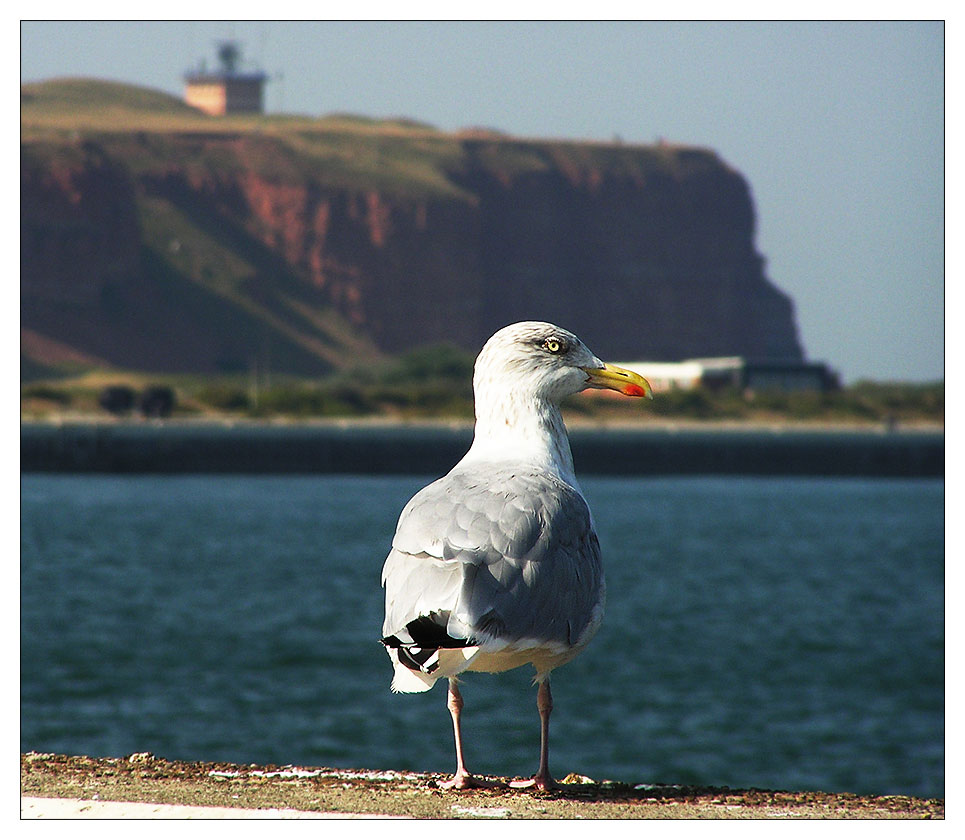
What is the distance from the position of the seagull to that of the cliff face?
139 m

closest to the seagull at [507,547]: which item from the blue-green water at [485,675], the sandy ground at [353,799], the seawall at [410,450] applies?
the sandy ground at [353,799]

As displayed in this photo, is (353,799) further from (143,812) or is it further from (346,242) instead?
(346,242)

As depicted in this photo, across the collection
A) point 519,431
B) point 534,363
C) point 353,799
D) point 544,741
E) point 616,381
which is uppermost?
point 534,363

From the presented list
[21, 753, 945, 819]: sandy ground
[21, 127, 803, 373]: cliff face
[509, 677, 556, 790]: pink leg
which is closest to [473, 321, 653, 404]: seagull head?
[509, 677, 556, 790]: pink leg

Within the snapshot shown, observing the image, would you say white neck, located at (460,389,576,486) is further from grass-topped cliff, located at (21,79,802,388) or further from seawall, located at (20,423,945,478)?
grass-topped cliff, located at (21,79,802,388)

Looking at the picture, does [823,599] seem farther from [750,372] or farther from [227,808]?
[750,372]

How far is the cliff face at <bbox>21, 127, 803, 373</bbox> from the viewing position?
15375cm

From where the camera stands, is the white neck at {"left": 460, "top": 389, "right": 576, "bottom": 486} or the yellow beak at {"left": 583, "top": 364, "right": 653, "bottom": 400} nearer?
the white neck at {"left": 460, "top": 389, "right": 576, "bottom": 486}

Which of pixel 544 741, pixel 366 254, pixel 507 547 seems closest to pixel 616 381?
pixel 507 547

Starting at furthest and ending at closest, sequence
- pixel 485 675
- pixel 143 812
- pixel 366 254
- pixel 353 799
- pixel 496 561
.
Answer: pixel 366 254 → pixel 485 675 → pixel 353 799 → pixel 143 812 → pixel 496 561

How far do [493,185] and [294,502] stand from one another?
9042 centimetres

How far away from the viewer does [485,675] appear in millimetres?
40156

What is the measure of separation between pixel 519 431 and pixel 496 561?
3.99ft

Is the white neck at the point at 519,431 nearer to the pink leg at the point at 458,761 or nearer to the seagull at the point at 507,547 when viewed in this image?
the seagull at the point at 507,547
